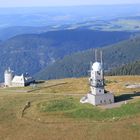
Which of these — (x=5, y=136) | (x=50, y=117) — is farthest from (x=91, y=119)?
(x=5, y=136)

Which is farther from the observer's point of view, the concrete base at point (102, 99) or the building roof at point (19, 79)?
the building roof at point (19, 79)

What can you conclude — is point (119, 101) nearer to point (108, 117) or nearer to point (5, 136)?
point (108, 117)

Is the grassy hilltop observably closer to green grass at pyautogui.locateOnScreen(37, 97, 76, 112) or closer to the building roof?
green grass at pyautogui.locateOnScreen(37, 97, 76, 112)

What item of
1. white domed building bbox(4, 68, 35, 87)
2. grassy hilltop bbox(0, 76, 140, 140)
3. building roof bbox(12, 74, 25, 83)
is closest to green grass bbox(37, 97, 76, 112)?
grassy hilltop bbox(0, 76, 140, 140)

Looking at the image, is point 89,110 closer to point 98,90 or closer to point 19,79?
point 98,90

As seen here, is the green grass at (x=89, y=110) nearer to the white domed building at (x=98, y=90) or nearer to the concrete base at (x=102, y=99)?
the concrete base at (x=102, y=99)

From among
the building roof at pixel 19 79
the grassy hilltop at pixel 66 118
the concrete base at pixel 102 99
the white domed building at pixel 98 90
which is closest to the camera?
the grassy hilltop at pixel 66 118

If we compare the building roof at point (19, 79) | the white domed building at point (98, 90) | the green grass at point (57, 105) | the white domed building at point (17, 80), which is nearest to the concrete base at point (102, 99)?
the white domed building at point (98, 90)

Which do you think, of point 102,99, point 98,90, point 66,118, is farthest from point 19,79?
point 66,118
